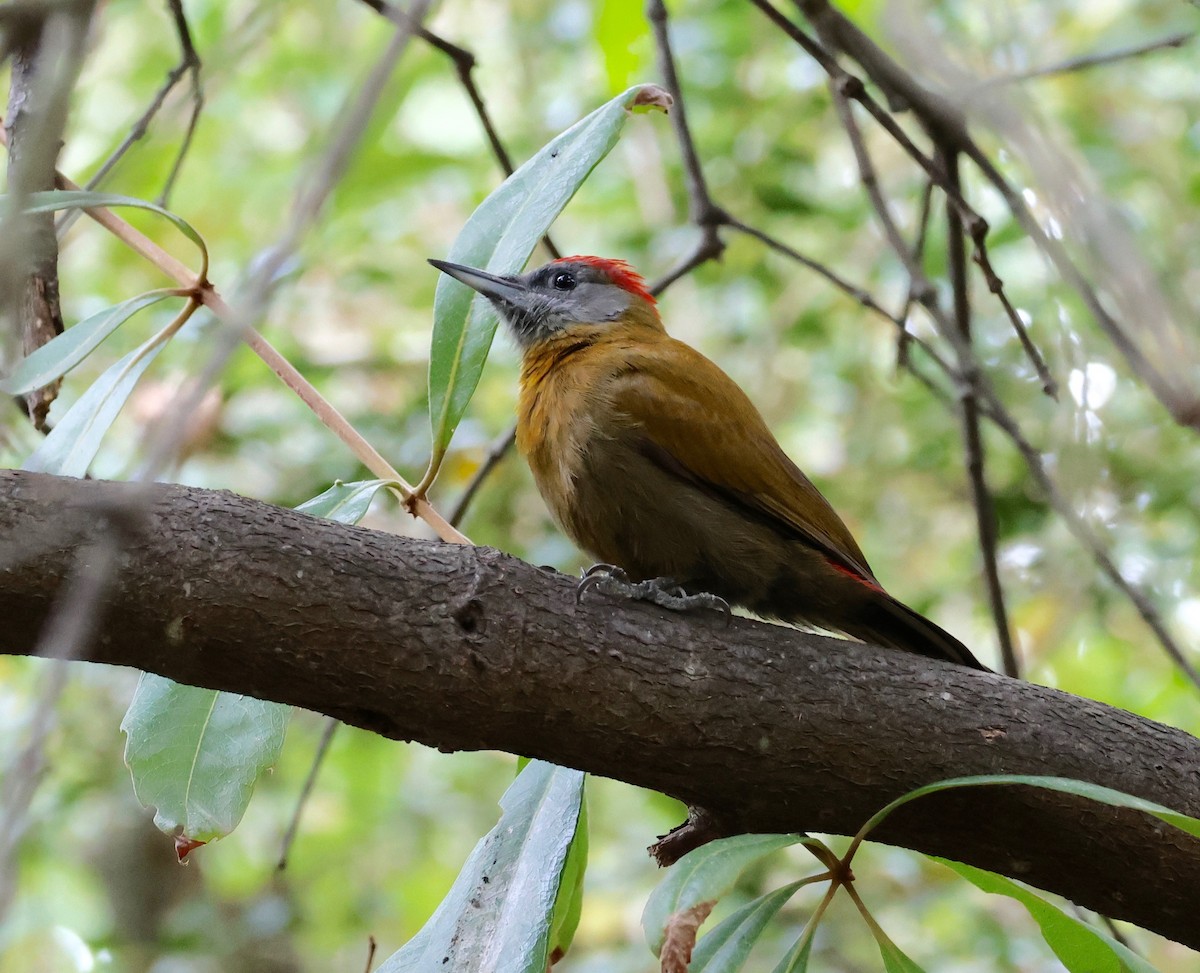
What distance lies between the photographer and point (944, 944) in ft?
16.9

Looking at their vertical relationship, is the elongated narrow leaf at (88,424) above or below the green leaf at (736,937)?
above

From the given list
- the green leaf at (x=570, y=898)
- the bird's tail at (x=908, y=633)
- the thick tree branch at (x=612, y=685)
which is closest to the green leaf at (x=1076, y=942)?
the thick tree branch at (x=612, y=685)

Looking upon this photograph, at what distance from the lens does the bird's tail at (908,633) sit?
2.59 m

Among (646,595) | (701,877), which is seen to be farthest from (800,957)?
(646,595)

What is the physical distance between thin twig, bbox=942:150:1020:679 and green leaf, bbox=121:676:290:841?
64.7 inches

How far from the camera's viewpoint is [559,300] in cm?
366

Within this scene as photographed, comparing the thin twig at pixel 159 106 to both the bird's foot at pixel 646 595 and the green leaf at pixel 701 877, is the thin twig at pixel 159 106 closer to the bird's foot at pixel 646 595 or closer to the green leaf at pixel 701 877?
the bird's foot at pixel 646 595

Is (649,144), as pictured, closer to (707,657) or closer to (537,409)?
(537,409)

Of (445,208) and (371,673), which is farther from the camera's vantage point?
(445,208)

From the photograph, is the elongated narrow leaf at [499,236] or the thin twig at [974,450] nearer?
the elongated narrow leaf at [499,236]

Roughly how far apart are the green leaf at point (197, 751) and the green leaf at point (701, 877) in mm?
735

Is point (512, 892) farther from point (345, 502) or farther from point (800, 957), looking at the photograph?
point (345, 502)

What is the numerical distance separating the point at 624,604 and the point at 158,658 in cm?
75

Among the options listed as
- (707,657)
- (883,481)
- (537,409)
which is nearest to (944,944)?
(883,481)
